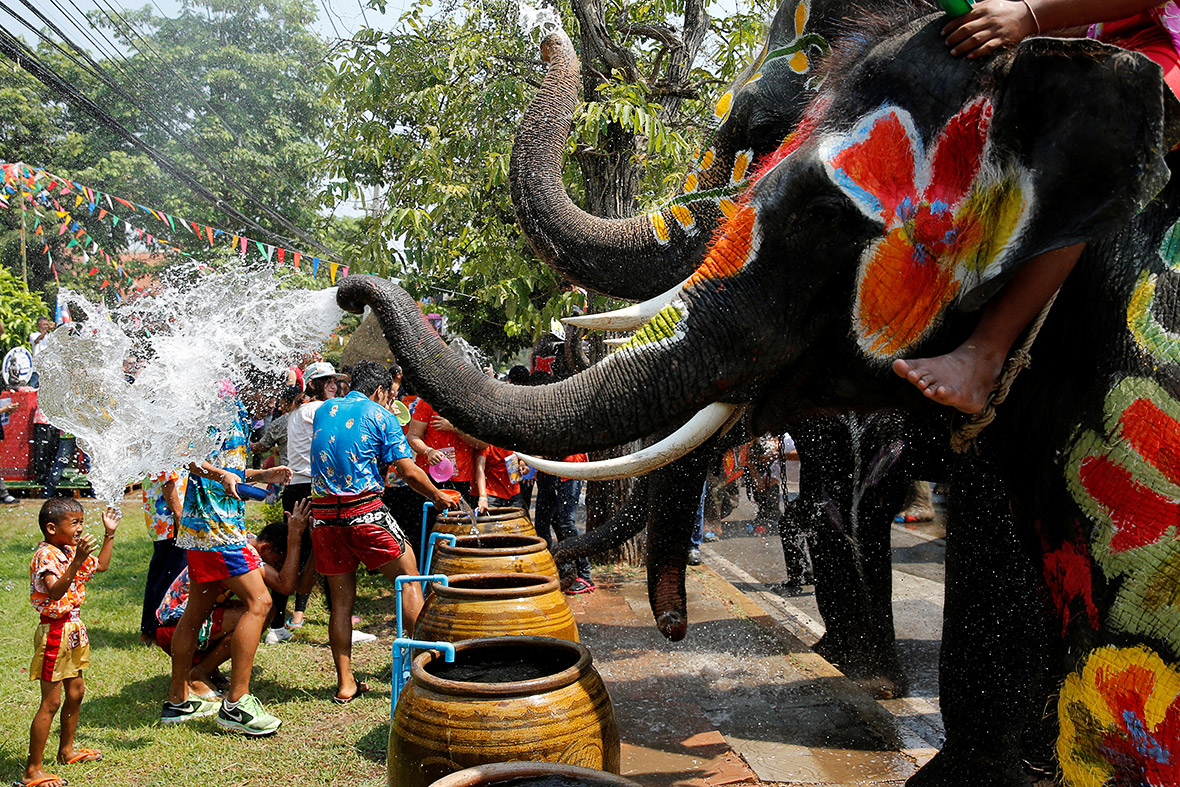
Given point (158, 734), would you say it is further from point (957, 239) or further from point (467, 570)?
point (957, 239)

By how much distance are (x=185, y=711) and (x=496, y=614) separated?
260 centimetres

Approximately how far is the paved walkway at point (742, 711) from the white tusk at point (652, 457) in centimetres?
183

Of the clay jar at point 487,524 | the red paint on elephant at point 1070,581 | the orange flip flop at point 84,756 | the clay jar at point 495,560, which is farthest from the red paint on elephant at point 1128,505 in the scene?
the orange flip flop at point 84,756

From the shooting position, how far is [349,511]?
16.0 feet

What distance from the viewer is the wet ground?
12.3 feet

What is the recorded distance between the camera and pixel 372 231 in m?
7.21

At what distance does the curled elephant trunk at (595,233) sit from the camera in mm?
3326

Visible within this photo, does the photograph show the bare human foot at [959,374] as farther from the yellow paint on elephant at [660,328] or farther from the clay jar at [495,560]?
the clay jar at [495,560]

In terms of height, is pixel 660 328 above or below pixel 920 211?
below

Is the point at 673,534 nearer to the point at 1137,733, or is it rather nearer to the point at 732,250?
the point at 732,250

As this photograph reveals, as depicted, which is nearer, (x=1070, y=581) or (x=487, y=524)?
(x=1070, y=581)

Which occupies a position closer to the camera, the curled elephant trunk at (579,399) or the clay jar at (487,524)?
the curled elephant trunk at (579,399)

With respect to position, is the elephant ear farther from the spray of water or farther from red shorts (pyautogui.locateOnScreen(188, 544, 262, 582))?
red shorts (pyautogui.locateOnScreen(188, 544, 262, 582))

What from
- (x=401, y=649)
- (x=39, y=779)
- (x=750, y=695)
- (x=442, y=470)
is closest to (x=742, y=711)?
(x=750, y=695)
